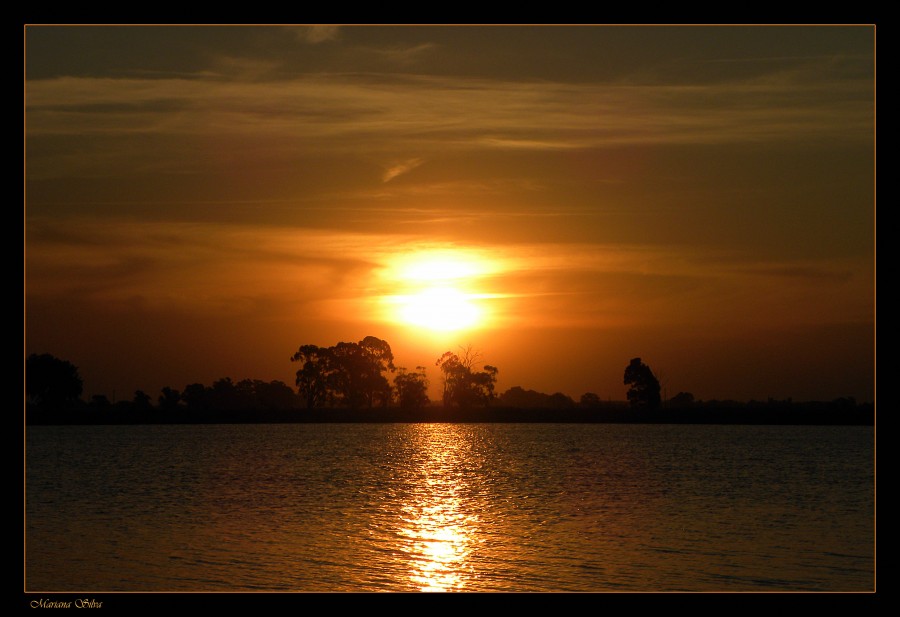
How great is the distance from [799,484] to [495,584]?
4547 cm

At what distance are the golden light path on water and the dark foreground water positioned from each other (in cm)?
12

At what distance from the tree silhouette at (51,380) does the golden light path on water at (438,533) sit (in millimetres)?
128420

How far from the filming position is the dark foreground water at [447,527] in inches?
1209

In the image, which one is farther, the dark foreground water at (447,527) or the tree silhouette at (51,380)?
the tree silhouette at (51,380)

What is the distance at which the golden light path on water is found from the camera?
Answer: 29.9 meters

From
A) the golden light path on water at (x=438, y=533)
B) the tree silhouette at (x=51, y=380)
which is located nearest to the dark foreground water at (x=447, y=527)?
the golden light path on water at (x=438, y=533)

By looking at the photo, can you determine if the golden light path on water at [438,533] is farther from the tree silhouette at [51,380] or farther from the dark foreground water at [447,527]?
the tree silhouette at [51,380]

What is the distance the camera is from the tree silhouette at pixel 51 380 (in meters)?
176

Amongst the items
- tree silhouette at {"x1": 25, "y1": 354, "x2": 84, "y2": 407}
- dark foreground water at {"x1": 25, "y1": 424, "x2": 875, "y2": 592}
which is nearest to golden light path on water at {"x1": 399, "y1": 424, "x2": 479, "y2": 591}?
dark foreground water at {"x1": 25, "y1": 424, "x2": 875, "y2": 592}

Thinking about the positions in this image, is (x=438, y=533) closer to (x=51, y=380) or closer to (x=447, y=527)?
(x=447, y=527)

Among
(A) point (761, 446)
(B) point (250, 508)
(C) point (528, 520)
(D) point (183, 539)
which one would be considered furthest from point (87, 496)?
(A) point (761, 446)

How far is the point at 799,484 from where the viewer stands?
222 feet

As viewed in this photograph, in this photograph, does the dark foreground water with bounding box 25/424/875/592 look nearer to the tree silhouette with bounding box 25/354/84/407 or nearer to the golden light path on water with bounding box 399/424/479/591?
the golden light path on water with bounding box 399/424/479/591

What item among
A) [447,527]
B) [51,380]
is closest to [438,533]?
[447,527]
